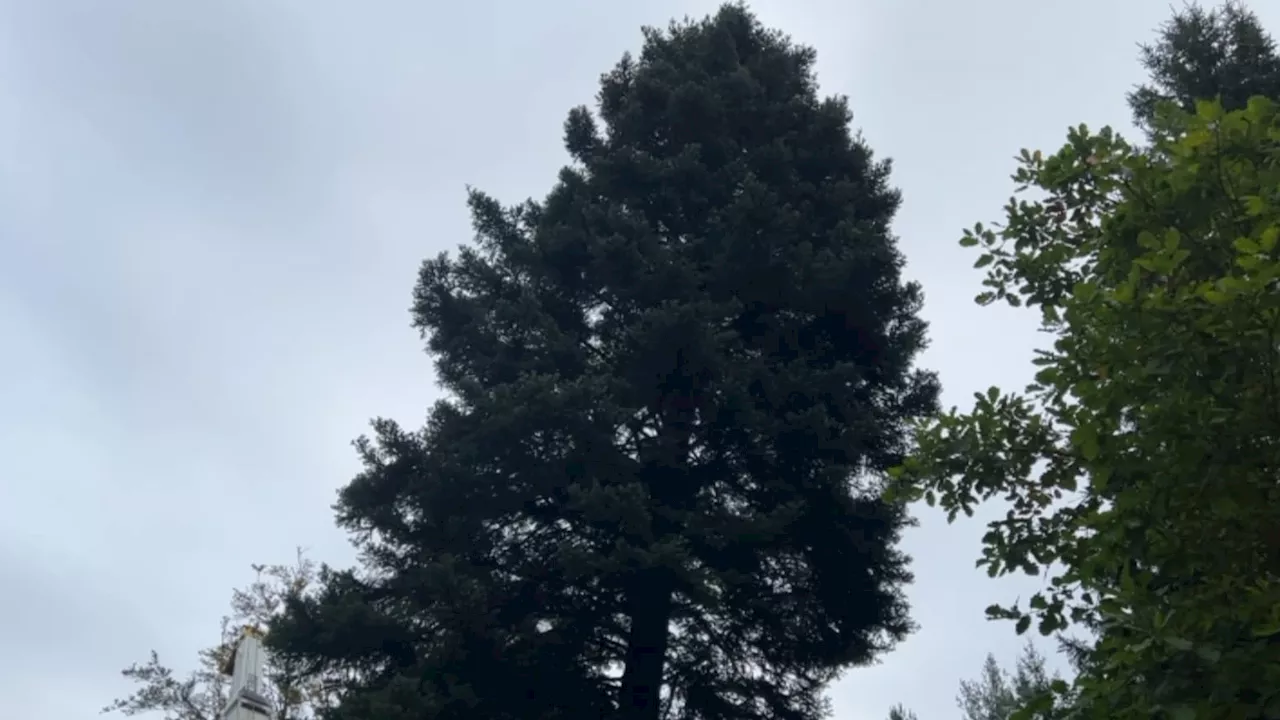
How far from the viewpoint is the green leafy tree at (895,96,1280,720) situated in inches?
171

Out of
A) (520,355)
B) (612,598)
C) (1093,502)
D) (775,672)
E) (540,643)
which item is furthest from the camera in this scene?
(520,355)

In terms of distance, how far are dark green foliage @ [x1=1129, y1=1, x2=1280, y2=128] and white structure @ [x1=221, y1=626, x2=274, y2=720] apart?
49.3 feet

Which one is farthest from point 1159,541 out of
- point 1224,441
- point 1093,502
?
point 1093,502

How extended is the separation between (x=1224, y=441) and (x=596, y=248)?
9.97 meters

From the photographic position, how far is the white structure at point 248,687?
1053cm

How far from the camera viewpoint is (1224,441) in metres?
4.60

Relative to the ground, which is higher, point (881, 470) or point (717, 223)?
point (717, 223)

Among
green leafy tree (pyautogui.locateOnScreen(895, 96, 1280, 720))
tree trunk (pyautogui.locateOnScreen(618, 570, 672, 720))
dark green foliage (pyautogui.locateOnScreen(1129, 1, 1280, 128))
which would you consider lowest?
green leafy tree (pyautogui.locateOnScreen(895, 96, 1280, 720))

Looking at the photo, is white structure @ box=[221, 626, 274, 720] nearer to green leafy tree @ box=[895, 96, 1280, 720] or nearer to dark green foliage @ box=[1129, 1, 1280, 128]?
green leafy tree @ box=[895, 96, 1280, 720]

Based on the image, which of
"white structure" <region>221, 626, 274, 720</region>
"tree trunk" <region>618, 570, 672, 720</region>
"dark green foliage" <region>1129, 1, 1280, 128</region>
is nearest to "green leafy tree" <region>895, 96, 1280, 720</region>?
"tree trunk" <region>618, 570, 672, 720</region>

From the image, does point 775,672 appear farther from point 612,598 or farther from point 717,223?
point 717,223

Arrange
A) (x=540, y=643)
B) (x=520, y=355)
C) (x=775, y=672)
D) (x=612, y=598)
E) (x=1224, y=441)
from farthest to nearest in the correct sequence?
(x=520, y=355)
(x=775, y=672)
(x=612, y=598)
(x=540, y=643)
(x=1224, y=441)

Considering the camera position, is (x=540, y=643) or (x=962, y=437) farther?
(x=540, y=643)

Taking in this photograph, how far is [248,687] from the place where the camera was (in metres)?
10.8
